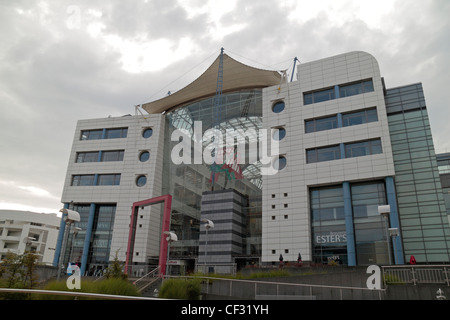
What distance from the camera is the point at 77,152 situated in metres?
60.2

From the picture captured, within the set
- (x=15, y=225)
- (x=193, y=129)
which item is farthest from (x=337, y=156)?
(x=15, y=225)

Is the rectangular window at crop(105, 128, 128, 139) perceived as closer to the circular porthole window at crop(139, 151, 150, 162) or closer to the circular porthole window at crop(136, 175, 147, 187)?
the circular porthole window at crop(139, 151, 150, 162)

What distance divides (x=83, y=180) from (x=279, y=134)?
32426 millimetres

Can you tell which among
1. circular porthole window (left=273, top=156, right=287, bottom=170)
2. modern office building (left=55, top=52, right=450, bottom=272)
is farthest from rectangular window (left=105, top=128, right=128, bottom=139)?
circular porthole window (left=273, top=156, right=287, bottom=170)

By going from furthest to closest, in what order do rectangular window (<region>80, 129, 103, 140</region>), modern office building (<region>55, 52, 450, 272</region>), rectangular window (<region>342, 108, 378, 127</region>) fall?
1. rectangular window (<region>80, 129, 103, 140</region>)
2. rectangular window (<region>342, 108, 378, 127</region>)
3. modern office building (<region>55, 52, 450, 272</region>)

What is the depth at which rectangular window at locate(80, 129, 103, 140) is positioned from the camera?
60719 millimetres

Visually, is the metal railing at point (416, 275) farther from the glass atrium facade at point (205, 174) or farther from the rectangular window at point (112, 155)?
the rectangular window at point (112, 155)

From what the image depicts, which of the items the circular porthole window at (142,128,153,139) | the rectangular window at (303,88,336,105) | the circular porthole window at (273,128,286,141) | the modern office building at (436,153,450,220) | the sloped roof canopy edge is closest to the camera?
the rectangular window at (303,88,336,105)

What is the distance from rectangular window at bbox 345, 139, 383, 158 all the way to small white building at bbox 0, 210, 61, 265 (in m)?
80.4

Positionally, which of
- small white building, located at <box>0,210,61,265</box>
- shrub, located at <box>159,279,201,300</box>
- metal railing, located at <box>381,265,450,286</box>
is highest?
small white building, located at <box>0,210,61,265</box>

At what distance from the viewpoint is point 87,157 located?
195 ft

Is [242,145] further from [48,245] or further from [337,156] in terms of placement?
[48,245]

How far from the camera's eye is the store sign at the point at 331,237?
39156 mm

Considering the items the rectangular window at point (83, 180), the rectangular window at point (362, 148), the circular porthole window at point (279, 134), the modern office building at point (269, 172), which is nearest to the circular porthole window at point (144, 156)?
the modern office building at point (269, 172)
